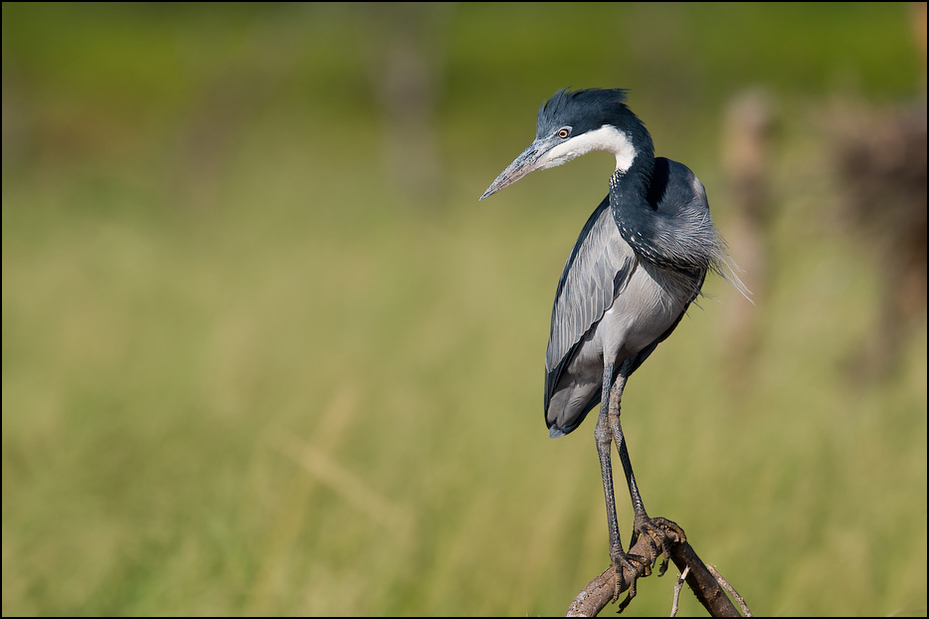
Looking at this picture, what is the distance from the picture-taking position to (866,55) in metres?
23.2

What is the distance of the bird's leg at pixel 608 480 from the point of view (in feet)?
5.55

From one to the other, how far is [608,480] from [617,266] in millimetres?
414

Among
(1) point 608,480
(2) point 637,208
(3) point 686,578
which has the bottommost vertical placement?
(3) point 686,578

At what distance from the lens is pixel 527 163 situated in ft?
4.80

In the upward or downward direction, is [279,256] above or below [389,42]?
below

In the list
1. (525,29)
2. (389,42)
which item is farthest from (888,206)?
(525,29)

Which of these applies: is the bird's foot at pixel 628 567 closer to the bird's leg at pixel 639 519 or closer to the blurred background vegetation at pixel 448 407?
the bird's leg at pixel 639 519

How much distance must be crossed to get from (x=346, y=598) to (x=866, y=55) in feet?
79.1

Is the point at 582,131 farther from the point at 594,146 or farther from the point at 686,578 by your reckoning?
the point at 686,578

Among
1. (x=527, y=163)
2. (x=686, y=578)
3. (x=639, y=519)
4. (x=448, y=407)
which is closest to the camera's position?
(x=527, y=163)

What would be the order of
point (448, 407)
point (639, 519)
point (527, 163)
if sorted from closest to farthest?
point (527, 163), point (639, 519), point (448, 407)

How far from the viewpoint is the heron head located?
1475mm

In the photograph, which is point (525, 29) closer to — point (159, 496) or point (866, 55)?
point (866, 55)

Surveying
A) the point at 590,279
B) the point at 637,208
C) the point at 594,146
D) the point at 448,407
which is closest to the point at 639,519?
the point at 590,279
